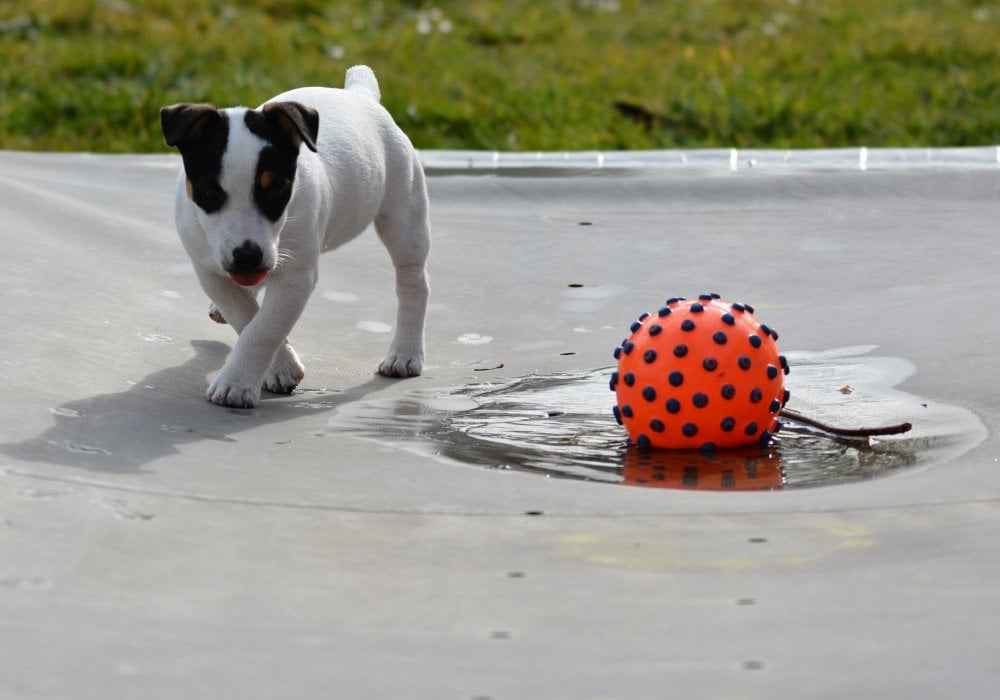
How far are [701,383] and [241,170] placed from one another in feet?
3.90

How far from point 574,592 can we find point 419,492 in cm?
66

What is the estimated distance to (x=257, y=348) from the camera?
382cm

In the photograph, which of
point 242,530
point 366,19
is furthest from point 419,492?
point 366,19

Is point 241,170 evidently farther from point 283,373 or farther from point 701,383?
point 701,383

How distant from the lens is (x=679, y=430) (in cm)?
340

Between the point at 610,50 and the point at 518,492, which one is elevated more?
the point at 610,50

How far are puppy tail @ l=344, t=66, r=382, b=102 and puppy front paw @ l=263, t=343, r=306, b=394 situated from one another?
0.93m

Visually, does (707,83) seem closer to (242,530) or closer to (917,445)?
(917,445)

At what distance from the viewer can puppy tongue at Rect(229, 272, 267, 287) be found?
3.64 meters

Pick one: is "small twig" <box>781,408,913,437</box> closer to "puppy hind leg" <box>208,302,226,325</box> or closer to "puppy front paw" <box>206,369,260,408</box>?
"puppy front paw" <box>206,369,260,408</box>

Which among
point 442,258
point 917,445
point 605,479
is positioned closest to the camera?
point 605,479

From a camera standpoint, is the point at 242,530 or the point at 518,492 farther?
the point at 518,492

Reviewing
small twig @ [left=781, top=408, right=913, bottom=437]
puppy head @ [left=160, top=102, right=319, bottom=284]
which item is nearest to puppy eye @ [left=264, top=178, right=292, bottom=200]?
puppy head @ [left=160, top=102, right=319, bottom=284]

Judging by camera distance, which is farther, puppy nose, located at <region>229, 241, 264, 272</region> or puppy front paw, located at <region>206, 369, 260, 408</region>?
puppy front paw, located at <region>206, 369, 260, 408</region>
